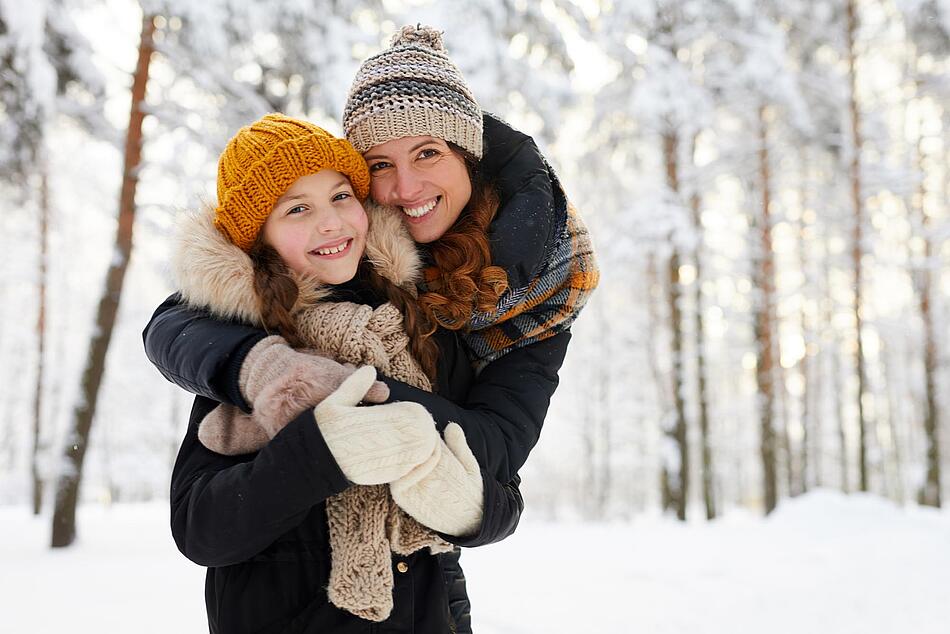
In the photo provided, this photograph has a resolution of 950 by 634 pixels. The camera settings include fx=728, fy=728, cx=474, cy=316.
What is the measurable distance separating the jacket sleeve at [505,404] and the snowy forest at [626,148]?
89cm

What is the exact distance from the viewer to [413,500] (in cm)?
153

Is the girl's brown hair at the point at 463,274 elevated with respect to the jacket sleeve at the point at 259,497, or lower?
elevated

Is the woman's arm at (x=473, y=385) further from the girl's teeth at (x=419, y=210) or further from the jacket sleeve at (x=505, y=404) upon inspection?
the girl's teeth at (x=419, y=210)

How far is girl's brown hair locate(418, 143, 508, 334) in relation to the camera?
77.1 inches

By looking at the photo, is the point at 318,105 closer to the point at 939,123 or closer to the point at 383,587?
the point at 383,587

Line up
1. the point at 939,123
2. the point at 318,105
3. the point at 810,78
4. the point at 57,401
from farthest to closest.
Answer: the point at 57,401, the point at 939,123, the point at 810,78, the point at 318,105

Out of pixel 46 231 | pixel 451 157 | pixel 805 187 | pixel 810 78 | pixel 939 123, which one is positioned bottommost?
pixel 451 157

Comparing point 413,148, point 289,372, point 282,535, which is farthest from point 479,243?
point 282,535

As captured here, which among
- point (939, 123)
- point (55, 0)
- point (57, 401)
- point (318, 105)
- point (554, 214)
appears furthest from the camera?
point (57, 401)

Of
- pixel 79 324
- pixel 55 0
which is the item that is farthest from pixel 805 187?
pixel 79 324

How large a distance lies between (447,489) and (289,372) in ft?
1.35

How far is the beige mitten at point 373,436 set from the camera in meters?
1.43

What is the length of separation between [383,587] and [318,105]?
23.8 ft

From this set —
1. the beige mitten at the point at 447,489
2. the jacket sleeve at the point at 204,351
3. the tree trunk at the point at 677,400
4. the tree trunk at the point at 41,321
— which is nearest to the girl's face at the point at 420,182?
the jacket sleeve at the point at 204,351
